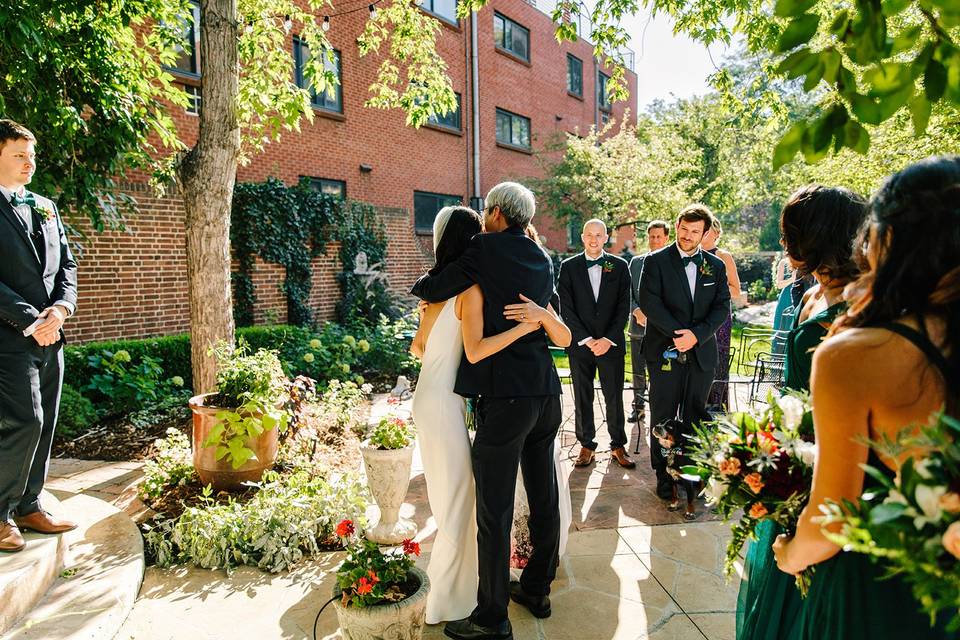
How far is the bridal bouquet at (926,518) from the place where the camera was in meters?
1.08

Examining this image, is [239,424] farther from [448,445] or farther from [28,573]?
[448,445]

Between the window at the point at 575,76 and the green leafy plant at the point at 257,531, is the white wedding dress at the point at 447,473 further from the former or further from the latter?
the window at the point at 575,76

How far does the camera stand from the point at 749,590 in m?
2.18

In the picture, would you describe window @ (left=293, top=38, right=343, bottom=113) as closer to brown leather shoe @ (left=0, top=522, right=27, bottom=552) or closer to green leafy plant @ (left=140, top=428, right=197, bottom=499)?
green leafy plant @ (left=140, top=428, right=197, bottom=499)

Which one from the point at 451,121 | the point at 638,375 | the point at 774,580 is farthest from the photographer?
the point at 451,121

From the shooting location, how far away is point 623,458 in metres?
5.45

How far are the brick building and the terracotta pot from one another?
4.06 m

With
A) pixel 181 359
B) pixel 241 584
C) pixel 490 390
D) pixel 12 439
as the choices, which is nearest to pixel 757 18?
pixel 490 390

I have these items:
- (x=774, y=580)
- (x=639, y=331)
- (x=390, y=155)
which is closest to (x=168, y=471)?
(x=774, y=580)

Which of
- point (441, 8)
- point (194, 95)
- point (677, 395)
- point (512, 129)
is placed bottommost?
point (677, 395)

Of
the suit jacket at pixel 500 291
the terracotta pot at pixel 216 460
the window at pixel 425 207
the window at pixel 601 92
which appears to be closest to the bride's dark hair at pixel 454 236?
the suit jacket at pixel 500 291

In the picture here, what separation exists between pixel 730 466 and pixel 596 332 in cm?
384

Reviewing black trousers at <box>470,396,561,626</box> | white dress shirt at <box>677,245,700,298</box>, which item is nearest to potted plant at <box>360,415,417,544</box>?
black trousers at <box>470,396,561,626</box>

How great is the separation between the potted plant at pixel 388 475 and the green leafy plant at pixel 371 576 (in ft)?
3.76
